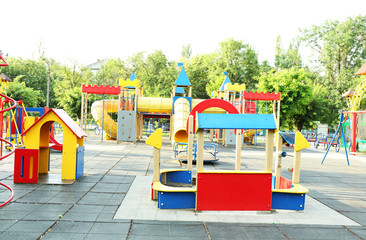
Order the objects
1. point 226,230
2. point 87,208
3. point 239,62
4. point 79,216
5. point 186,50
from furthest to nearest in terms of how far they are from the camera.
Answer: point 186,50, point 239,62, point 87,208, point 79,216, point 226,230

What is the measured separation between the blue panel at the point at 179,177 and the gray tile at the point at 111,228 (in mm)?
2839

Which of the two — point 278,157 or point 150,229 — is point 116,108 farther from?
point 150,229

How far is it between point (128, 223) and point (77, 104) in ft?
119

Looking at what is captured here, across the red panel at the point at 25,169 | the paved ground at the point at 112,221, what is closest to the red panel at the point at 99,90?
the paved ground at the point at 112,221

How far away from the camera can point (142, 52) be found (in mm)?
57281

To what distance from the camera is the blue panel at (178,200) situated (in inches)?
236

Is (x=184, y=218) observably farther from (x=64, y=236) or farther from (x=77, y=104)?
(x=77, y=104)

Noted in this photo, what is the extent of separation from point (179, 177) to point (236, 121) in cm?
270

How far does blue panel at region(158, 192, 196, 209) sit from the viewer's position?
19.6 feet

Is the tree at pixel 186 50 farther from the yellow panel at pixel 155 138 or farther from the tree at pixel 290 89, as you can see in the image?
the yellow panel at pixel 155 138

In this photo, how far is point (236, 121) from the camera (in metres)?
6.00

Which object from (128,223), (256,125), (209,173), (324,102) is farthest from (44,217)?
(324,102)

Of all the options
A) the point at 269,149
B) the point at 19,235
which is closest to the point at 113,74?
the point at 269,149

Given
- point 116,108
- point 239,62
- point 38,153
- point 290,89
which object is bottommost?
point 38,153
